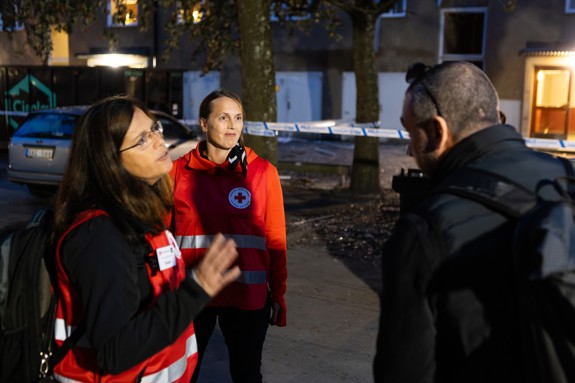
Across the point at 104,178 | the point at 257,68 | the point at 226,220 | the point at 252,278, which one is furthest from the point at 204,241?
the point at 257,68

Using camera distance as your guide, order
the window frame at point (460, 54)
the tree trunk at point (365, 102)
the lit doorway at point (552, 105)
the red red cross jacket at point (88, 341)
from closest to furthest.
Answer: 1. the red red cross jacket at point (88, 341)
2. the tree trunk at point (365, 102)
3. the lit doorway at point (552, 105)
4. the window frame at point (460, 54)

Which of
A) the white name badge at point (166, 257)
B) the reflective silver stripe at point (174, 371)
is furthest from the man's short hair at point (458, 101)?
the reflective silver stripe at point (174, 371)

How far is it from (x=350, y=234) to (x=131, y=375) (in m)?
7.17

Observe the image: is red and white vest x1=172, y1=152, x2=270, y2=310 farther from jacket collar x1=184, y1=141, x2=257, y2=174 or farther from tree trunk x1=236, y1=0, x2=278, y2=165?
tree trunk x1=236, y1=0, x2=278, y2=165

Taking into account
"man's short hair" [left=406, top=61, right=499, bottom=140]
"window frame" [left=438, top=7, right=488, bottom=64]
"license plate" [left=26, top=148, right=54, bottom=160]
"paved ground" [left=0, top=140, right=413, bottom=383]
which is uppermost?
"window frame" [left=438, top=7, right=488, bottom=64]

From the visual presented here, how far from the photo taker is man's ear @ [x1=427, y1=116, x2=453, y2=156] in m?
1.92

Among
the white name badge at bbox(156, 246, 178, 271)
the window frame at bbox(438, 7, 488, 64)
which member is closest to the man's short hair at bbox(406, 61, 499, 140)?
the white name badge at bbox(156, 246, 178, 271)

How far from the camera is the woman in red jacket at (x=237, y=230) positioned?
11.3 feet

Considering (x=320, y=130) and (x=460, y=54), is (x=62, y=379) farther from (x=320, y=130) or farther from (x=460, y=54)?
(x=460, y=54)

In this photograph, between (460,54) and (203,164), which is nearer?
(203,164)

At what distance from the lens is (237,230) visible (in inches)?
138

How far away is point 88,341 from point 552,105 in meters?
22.4

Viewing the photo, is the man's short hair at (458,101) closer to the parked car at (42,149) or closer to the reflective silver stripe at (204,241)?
the reflective silver stripe at (204,241)

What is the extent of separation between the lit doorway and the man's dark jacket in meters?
21.9
